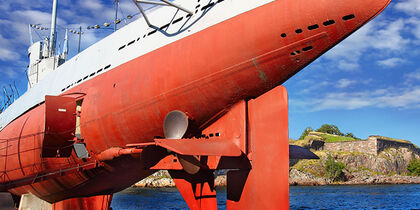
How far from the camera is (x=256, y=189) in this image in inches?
308

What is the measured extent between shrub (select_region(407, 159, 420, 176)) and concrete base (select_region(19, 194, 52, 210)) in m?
72.8

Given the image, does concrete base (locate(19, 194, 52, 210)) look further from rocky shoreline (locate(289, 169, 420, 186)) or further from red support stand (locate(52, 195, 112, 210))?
rocky shoreline (locate(289, 169, 420, 186))

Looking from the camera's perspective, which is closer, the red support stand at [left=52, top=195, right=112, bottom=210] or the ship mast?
the red support stand at [left=52, top=195, right=112, bottom=210]

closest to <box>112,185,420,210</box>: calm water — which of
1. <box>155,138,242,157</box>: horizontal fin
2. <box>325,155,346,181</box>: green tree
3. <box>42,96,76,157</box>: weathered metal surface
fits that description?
<box>325,155,346,181</box>: green tree

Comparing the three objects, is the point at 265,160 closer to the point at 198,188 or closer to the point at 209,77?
the point at 198,188

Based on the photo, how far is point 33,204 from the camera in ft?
44.2

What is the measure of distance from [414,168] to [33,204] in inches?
2911

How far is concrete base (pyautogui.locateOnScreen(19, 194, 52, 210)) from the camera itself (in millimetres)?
13324

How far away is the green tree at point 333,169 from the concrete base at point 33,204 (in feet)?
182

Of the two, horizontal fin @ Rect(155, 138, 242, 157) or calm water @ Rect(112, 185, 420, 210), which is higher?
horizontal fin @ Rect(155, 138, 242, 157)

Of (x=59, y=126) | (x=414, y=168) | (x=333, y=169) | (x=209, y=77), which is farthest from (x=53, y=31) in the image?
(x=414, y=168)

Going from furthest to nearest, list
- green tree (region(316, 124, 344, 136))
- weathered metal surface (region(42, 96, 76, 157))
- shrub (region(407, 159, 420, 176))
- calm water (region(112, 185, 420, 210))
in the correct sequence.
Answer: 1. green tree (region(316, 124, 344, 136))
2. shrub (region(407, 159, 420, 176))
3. calm water (region(112, 185, 420, 210))
4. weathered metal surface (region(42, 96, 76, 157))

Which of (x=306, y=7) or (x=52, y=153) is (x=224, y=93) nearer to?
(x=306, y=7)

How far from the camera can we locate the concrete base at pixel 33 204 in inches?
525
